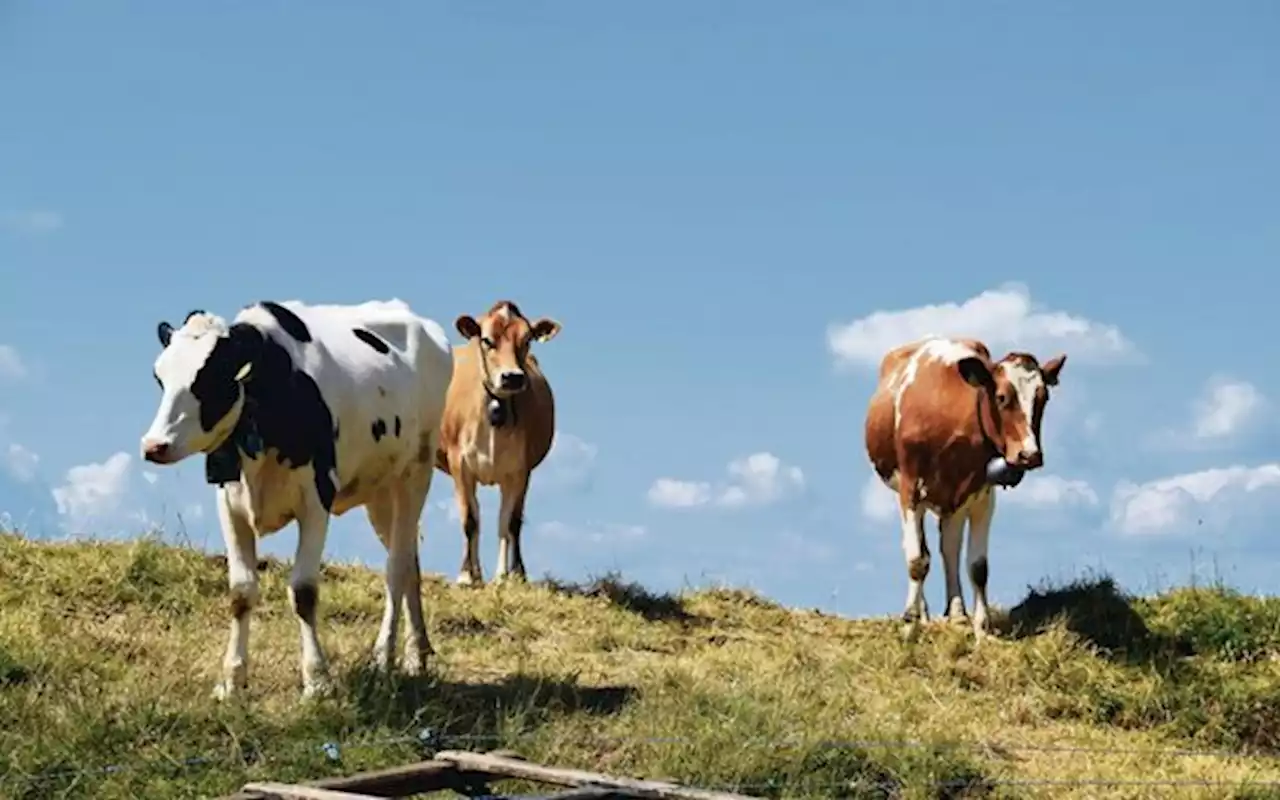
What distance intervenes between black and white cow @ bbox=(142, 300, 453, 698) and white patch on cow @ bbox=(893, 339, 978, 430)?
224 inches

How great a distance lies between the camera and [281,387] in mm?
10156

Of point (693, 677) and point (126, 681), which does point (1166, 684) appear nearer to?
point (693, 677)

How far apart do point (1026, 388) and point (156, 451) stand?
7840 millimetres

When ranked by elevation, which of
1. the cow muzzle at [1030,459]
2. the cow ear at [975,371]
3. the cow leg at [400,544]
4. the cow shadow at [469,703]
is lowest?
the cow shadow at [469,703]

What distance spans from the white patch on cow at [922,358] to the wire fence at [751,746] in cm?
498

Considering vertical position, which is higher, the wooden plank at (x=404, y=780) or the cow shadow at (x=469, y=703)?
the cow shadow at (x=469, y=703)

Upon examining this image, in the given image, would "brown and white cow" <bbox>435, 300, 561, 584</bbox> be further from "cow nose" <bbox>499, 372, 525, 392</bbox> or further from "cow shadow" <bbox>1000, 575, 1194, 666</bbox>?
"cow shadow" <bbox>1000, 575, 1194, 666</bbox>

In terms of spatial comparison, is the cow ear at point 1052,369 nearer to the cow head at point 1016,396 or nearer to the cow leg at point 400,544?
the cow head at point 1016,396

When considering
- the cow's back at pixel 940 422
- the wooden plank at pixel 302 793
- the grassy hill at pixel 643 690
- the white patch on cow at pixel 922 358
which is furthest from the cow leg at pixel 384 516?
the white patch on cow at pixel 922 358

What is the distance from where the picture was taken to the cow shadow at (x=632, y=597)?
15.3 metres

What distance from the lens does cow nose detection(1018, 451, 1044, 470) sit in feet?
46.6

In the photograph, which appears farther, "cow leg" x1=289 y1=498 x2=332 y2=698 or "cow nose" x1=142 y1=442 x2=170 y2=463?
"cow leg" x1=289 y1=498 x2=332 y2=698

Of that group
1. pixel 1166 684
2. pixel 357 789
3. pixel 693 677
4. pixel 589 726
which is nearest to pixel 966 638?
pixel 1166 684

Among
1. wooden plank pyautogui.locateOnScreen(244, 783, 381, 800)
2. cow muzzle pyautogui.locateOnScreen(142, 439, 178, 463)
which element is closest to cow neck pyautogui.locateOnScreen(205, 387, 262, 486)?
cow muzzle pyautogui.locateOnScreen(142, 439, 178, 463)
